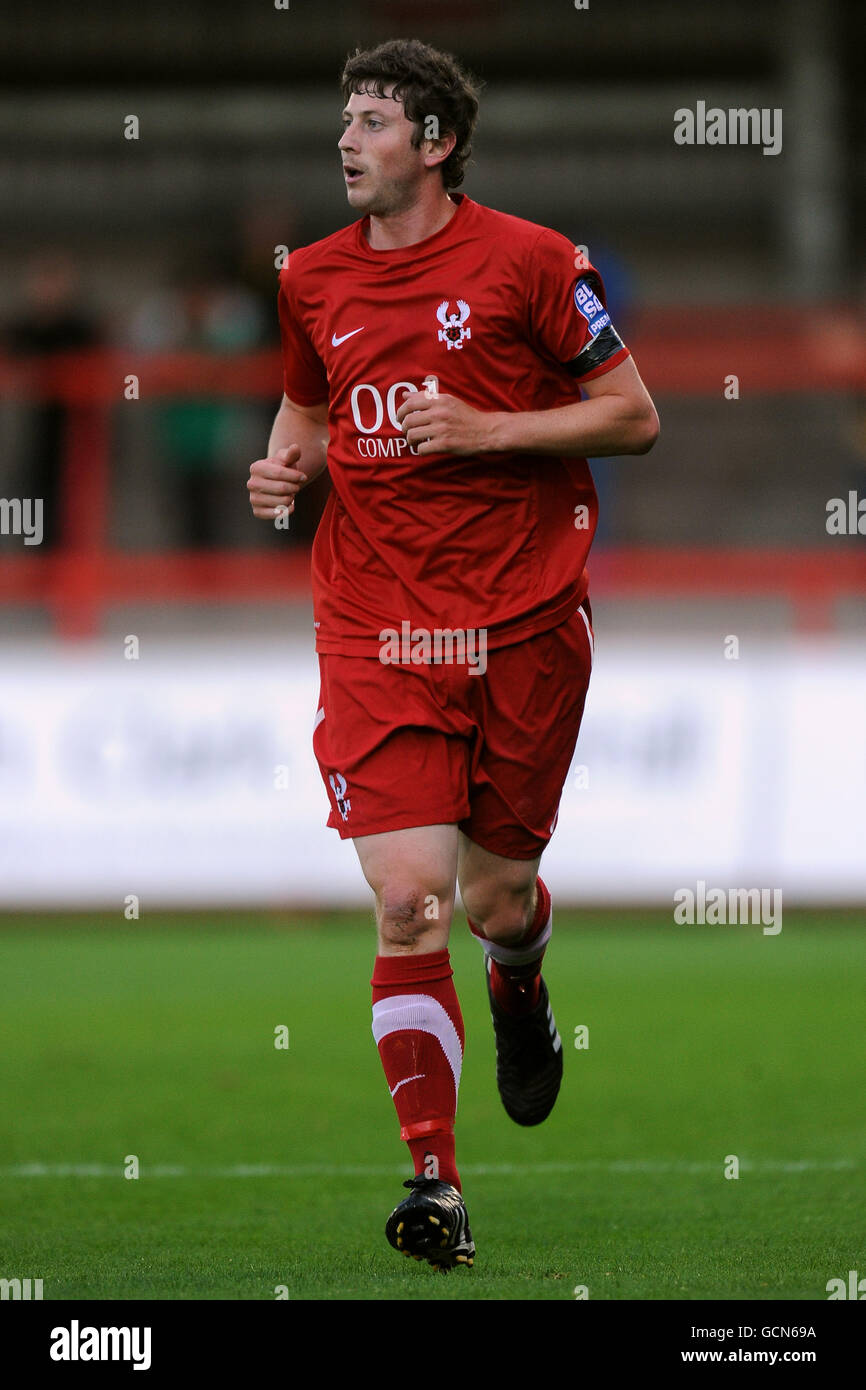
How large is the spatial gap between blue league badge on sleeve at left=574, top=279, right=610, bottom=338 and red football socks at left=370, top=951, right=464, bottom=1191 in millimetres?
1439

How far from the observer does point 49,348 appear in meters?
13.4

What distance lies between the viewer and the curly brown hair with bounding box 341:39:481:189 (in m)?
4.90

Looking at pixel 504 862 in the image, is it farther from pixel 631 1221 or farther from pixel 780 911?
pixel 780 911

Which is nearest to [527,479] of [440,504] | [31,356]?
[440,504]

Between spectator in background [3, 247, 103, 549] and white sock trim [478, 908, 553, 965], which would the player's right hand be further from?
spectator in background [3, 247, 103, 549]

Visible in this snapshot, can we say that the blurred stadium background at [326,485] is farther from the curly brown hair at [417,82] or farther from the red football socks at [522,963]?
the curly brown hair at [417,82]

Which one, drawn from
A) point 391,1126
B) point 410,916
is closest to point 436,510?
point 410,916

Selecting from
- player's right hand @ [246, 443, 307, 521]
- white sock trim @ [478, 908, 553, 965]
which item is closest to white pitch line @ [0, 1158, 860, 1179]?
white sock trim @ [478, 908, 553, 965]

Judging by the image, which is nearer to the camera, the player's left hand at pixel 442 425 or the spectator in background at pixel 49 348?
the player's left hand at pixel 442 425

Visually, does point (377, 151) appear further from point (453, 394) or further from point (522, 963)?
point (522, 963)

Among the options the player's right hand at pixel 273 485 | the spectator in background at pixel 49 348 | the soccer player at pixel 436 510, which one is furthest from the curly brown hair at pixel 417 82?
the spectator in background at pixel 49 348

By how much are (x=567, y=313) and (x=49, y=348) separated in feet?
29.5

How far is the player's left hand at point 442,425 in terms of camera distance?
184 inches

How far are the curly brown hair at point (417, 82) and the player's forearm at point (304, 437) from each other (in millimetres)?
731
